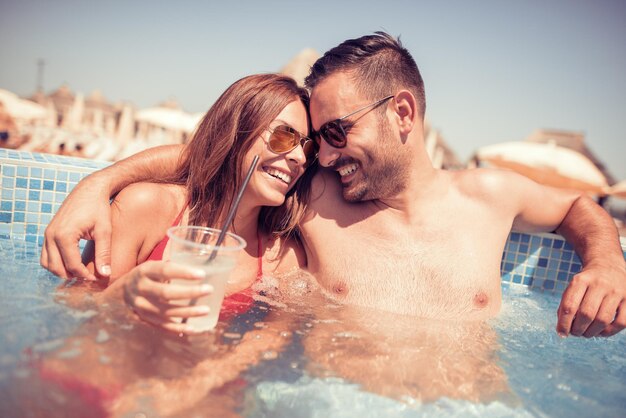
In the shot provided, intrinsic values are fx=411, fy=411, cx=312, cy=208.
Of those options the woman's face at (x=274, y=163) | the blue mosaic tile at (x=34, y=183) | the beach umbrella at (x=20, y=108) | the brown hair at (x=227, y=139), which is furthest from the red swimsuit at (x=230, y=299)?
the beach umbrella at (x=20, y=108)

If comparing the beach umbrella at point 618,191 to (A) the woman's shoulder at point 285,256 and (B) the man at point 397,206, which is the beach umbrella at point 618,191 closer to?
(B) the man at point 397,206

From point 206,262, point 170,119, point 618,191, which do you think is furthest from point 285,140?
point 170,119

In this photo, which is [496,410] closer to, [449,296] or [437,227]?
[449,296]

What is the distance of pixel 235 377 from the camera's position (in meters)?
1.55

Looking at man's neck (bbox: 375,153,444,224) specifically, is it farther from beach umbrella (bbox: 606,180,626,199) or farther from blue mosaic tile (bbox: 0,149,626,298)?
beach umbrella (bbox: 606,180,626,199)

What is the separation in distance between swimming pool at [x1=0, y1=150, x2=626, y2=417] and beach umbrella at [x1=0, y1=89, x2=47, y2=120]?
12.1 m

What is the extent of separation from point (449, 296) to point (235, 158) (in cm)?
149

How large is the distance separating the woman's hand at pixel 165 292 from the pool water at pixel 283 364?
0.77ft

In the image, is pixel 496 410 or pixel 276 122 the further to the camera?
pixel 276 122

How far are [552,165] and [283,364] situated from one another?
9.53 m

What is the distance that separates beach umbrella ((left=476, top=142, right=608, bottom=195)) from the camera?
9242 millimetres

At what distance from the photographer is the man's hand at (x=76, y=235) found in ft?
5.63

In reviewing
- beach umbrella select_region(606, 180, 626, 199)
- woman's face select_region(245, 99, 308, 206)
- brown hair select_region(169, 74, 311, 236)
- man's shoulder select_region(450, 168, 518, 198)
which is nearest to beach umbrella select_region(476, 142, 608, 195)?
beach umbrella select_region(606, 180, 626, 199)

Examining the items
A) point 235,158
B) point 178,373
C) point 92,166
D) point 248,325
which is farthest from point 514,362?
point 92,166
